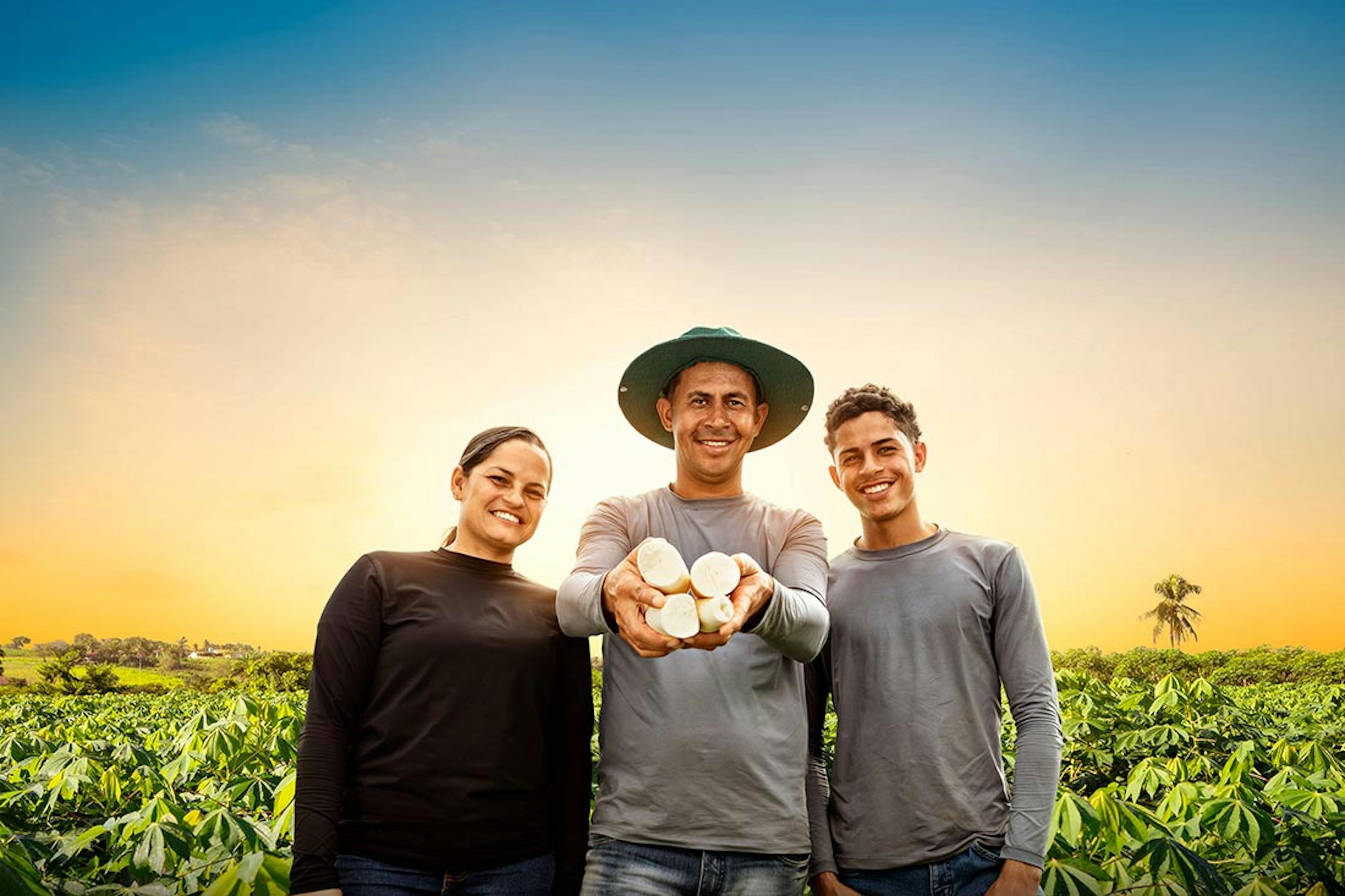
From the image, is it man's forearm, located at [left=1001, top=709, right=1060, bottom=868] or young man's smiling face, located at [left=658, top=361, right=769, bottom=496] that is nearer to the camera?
man's forearm, located at [left=1001, top=709, right=1060, bottom=868]

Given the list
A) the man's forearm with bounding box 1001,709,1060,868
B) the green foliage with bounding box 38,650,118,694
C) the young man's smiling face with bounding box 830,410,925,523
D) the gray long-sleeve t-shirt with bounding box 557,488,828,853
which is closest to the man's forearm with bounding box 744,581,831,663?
the gray long-sleeve t-shirt with bounding box 557,488,828,853

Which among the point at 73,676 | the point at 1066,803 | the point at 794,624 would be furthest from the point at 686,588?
the point at 73,676

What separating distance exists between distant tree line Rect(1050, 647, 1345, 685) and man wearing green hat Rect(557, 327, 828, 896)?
19.9m

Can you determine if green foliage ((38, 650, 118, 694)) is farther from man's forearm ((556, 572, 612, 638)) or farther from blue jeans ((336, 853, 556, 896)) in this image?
man's forearm ((556, 572, 612, 638))

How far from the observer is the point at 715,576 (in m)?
2.02

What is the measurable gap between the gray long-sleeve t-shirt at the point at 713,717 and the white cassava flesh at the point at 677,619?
0.63 feet

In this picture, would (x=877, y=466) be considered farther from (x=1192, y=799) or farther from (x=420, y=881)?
(x=1192, y=799)

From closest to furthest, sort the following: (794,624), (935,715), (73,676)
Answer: (794,624) → (935,715) → (73,676)

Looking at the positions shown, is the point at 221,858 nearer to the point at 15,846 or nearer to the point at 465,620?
the point at 15,846

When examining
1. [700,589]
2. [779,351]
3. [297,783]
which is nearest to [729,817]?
[700,589]

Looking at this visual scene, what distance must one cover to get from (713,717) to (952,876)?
32.1 inches

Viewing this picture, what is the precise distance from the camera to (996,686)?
269cm

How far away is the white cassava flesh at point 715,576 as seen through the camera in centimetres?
200

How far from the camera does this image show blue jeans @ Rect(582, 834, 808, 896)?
2.21 metres
